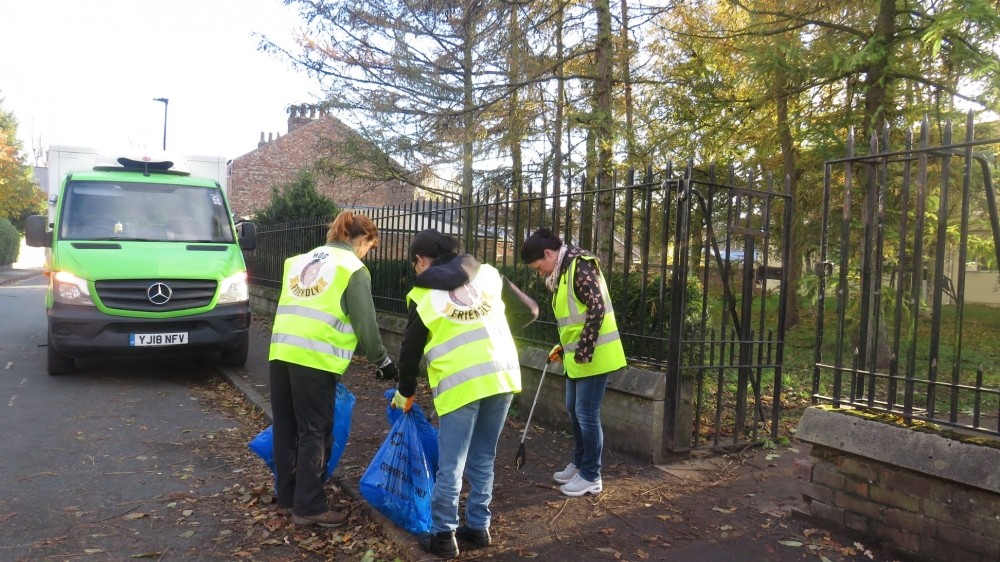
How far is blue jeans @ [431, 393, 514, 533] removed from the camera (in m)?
3.50

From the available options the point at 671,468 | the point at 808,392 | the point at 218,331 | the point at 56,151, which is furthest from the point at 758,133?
the point at 56,151

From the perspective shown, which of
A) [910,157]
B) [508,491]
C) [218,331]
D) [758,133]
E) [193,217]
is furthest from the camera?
[758,133]

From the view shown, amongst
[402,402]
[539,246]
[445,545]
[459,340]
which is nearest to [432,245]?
[459,340]

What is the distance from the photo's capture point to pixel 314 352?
152 inches

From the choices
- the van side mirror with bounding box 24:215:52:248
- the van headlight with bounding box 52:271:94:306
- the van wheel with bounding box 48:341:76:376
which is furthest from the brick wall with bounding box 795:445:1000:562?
the van side mirror with bounding box 24:215:52:248

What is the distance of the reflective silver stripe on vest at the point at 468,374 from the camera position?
3.45 m

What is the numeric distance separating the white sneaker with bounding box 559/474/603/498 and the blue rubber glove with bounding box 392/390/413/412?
1337 mm

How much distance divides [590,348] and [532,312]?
416mm

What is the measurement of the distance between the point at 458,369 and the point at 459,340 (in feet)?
0.47

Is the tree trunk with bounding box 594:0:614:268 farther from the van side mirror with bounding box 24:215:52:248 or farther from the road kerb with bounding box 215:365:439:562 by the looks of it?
the van side mirror with bounding box 24:215:52:248

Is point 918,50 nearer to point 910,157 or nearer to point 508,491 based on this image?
point 910,157

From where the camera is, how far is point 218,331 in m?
8.05

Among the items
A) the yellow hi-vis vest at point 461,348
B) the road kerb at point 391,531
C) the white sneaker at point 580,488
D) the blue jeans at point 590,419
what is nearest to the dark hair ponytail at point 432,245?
the yellow hi-vis vest at point 461,348

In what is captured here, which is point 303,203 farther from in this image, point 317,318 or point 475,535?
point 475,535
